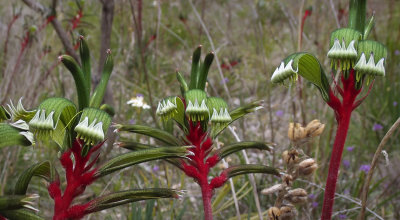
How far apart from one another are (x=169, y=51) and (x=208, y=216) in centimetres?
362

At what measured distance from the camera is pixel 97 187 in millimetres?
2150

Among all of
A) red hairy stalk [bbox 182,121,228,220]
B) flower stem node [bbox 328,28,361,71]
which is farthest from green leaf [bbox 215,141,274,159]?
flower stem node [bbox 328,28,361,71]

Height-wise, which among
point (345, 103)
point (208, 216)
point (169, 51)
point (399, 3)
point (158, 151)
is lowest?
point (208, 216)

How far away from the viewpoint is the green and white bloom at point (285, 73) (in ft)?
2.63

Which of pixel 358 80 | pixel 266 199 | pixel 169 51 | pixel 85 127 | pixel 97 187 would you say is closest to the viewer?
pixel 85 127

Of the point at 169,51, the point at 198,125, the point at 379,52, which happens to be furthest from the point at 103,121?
the point at 169,51

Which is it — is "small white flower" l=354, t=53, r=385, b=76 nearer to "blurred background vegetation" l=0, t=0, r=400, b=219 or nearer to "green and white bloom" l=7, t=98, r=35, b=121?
"blurred background vegetation" l=0, t=0, r=400, b=219

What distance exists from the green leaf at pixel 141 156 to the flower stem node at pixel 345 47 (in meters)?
0.32

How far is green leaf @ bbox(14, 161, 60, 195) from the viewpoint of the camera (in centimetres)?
79

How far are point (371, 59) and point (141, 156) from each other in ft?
1.44

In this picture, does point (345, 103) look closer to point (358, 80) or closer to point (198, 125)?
point (358, 80)

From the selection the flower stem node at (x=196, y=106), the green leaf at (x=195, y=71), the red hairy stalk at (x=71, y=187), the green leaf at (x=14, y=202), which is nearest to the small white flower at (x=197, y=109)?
the flower stem node at (x=196, y=106)

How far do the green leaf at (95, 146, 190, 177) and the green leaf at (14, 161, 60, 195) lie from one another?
0.28 feet

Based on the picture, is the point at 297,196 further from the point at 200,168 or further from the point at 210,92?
the point at 210,92
